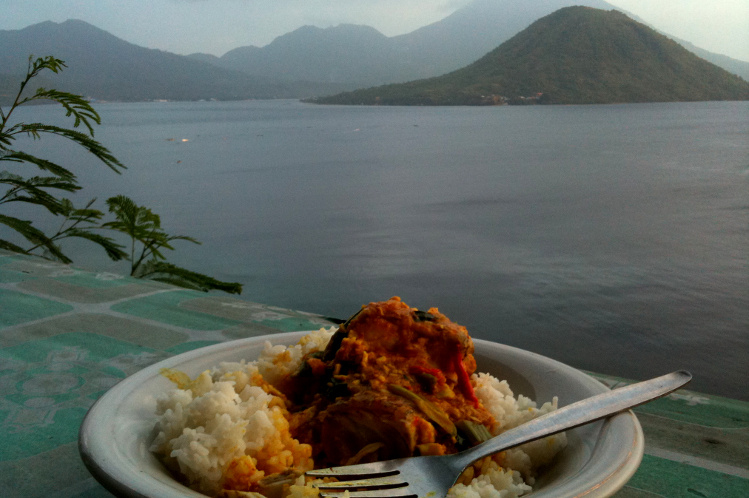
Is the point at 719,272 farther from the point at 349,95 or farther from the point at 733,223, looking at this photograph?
the point at 349,95

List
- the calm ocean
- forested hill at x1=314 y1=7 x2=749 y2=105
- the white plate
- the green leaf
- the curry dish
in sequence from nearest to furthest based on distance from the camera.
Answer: the white plate, the curry dish, the green leaf, the calm ocean, forested hill at x1=314 y1=7 x2=749 y2=105

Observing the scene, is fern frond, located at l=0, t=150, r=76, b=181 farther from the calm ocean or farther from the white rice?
the white rice

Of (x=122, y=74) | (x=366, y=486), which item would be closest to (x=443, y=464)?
(x=366, y=486)

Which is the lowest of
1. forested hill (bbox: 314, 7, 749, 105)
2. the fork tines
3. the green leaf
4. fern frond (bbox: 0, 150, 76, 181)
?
the green leaf

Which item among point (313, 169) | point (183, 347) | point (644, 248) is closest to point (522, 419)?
point (183, 347)

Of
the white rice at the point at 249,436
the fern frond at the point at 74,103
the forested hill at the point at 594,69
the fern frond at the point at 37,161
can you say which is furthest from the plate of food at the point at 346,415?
the forested hill at the point at 594,69

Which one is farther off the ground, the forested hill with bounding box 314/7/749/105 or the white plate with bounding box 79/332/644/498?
the forested hill with bounding box 314/7/749/105

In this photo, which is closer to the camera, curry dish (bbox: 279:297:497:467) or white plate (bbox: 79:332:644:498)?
white plate (bbox: 79:332:644:498)

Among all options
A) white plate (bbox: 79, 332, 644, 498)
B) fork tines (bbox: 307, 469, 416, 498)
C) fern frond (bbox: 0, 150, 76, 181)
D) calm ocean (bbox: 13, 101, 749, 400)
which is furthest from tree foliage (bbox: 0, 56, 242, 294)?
fork tines (bbox: 307, 469, 416, 498)

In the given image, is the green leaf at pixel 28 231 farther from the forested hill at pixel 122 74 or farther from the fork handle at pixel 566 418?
the forested hill at pixel 122 74
